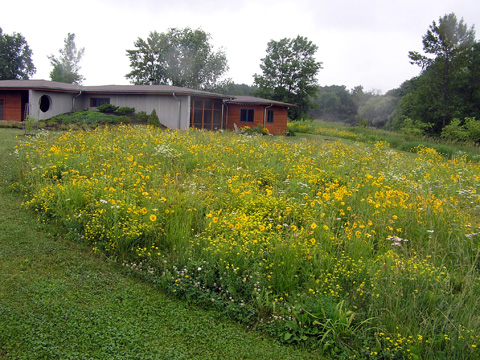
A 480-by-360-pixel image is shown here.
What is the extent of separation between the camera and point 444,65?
37250 millimetres

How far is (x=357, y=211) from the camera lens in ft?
19.2

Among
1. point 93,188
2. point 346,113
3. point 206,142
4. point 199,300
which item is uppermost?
point 346,113

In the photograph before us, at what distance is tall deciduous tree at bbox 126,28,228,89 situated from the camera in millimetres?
47531

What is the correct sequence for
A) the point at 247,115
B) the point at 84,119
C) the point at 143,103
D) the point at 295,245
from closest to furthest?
the point at 295,245
the point at 84,119
the point at 143,103
the point at 247,115

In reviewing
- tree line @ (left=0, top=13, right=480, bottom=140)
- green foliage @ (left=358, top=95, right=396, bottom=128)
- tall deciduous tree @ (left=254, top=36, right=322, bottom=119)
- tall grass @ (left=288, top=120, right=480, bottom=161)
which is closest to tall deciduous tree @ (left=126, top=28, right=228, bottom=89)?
tree line @ (left=0, top=13, right=480, bottom=140)

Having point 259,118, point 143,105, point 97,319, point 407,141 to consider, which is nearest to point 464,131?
point 407,141

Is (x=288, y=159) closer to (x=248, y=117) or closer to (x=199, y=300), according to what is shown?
(x=199, y=300)

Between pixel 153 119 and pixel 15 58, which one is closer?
pixel 153 119

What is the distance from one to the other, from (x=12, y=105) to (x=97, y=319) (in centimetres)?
2319

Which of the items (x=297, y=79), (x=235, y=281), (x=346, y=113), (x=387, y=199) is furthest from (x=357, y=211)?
(x=346, y=113)

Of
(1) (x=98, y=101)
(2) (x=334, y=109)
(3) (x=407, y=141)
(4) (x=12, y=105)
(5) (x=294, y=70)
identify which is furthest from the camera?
(2) (x=334, y=109)

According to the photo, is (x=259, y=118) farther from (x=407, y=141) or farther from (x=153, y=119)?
(x=407, y=141)

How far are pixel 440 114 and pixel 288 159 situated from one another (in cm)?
3327

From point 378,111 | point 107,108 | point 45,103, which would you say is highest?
point 378,111
